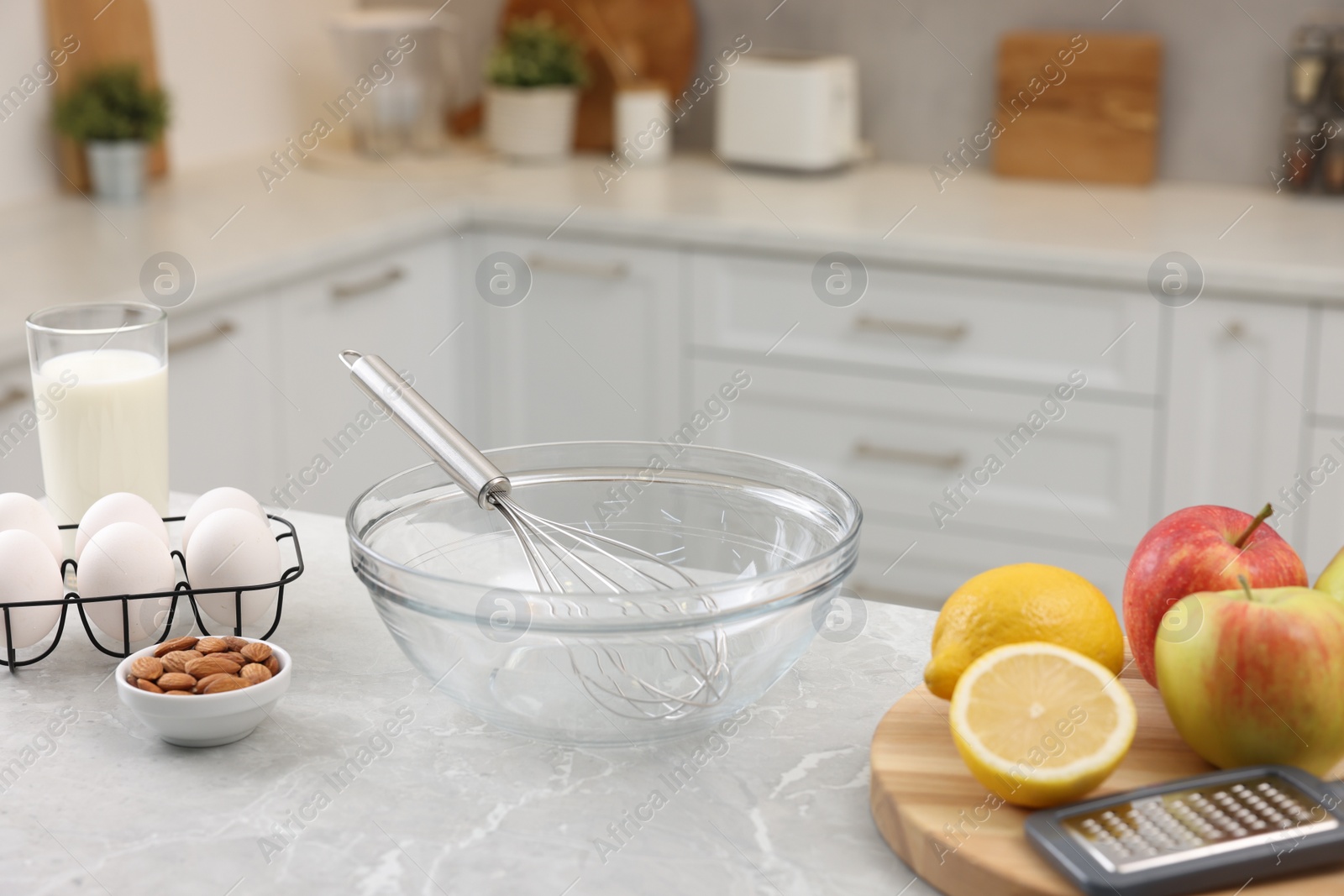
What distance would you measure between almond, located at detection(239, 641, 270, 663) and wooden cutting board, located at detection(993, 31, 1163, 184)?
2.08 meters

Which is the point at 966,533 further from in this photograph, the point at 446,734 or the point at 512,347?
the point at 446,734

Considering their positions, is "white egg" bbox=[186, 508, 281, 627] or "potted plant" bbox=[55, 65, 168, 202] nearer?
"white egg" bbox=[186, 508, 281, 627]

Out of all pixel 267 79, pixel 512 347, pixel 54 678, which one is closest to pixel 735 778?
pixel 54 678

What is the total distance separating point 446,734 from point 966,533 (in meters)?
1.60

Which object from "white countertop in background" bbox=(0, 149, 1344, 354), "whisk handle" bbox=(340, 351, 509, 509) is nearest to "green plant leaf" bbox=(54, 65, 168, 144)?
"white countertop in background" bbox=(0, 149, 1344, 354)

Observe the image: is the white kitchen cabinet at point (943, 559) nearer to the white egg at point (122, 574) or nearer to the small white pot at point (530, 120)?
the small white pot at point (530, 120)

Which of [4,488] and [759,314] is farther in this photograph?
[759,314]

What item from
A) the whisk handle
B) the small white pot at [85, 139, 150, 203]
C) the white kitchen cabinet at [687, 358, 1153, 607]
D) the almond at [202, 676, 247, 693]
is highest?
the small white pot at [85, 139, 150, 203]

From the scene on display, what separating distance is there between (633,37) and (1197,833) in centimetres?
244

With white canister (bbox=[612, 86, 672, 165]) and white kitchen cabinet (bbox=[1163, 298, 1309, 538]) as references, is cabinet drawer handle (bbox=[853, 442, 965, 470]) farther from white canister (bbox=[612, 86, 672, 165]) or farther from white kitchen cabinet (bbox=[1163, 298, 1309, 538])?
white canister (bbox=[612, 86, 672, 165])

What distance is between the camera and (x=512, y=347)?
98.0 inches

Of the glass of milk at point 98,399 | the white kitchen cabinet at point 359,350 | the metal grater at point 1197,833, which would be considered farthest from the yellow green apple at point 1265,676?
the white kitchen cabinet at point 359,350

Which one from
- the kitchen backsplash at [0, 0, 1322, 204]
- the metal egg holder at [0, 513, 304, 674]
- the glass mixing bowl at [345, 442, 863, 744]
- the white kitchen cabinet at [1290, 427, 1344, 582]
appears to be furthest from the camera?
the kitchen backsplash at [0, 0, 1322, 204]

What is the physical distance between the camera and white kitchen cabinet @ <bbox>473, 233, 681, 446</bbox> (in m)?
2.34
